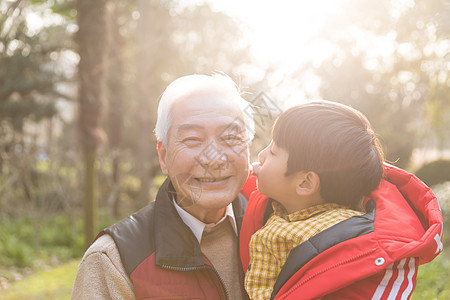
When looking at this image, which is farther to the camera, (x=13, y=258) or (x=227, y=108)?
(x=13, y=258)

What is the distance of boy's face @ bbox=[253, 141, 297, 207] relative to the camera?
1.91 meters

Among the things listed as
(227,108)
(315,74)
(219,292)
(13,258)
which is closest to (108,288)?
(219,292)

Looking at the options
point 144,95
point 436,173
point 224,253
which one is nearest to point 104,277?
point 224,253

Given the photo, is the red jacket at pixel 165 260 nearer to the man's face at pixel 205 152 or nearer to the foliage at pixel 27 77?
the man's face at pixel 205 152

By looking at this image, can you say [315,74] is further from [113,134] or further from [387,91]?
[113,134]

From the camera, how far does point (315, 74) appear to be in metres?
15.3

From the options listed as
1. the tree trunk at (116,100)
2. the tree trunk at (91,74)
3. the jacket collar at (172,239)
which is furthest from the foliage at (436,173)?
the tree trunk at (116,100)

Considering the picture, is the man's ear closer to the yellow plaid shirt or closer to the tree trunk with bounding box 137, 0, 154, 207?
the yellow plaid shirt

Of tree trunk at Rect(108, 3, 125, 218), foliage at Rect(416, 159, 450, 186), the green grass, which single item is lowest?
the green grass

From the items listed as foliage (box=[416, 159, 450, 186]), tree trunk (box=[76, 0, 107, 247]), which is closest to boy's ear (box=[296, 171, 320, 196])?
tree trunk (box=[76, 0, 107, 247])

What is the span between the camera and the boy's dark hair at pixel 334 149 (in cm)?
181

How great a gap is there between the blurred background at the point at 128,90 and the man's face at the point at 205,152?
49cm

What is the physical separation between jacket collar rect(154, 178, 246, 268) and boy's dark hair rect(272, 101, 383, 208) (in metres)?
0.55

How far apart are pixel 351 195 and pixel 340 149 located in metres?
0.23
